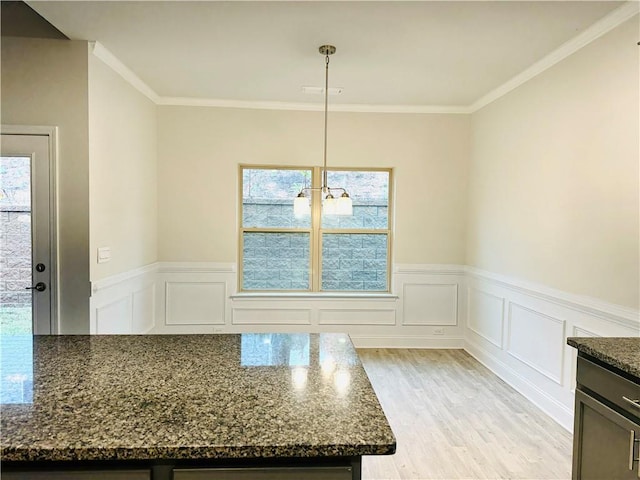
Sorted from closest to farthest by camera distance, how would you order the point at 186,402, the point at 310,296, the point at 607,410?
1. the point at 186,402
2. the point at 607,410
3. the point at 310,296

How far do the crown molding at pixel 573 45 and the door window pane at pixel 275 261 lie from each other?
2467 mm

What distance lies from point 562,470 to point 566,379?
27.9 inches

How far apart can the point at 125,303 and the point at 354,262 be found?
2410 mm

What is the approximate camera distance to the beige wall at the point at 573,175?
7.93ft

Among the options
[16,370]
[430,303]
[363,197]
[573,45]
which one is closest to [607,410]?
[16,370]

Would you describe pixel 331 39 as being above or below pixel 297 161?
above

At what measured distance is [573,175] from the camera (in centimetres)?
286

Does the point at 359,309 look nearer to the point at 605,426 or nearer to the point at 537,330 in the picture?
the point at 537,330

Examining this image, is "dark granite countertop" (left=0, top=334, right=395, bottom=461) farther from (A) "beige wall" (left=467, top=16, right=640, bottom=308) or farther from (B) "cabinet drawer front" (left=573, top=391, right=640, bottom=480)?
(A) "beige wall" (left=467, top=16, right=640, bottom=308)

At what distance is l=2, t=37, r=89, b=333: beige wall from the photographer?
2867mm

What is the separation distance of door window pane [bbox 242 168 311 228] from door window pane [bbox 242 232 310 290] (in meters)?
0.15

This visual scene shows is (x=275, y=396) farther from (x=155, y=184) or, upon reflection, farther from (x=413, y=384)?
(x=155, y=184)

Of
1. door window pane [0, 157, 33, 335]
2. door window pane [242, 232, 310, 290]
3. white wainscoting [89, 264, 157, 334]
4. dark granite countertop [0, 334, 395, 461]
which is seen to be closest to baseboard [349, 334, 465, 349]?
door window pane [242, 232, 310, 290]

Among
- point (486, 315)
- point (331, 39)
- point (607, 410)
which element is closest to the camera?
point (607, 410)
